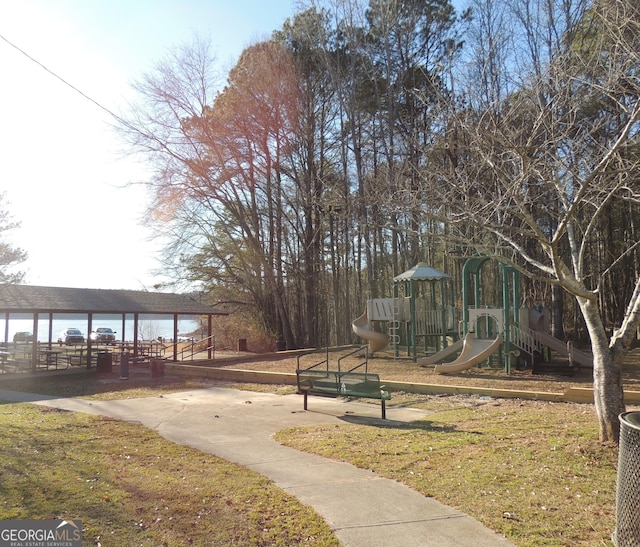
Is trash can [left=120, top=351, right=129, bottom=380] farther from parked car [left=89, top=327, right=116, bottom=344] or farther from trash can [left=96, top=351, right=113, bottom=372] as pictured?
parked car [left=89, top=327, right=116, bottom=344]

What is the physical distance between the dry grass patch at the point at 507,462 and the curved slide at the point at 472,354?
4718mm

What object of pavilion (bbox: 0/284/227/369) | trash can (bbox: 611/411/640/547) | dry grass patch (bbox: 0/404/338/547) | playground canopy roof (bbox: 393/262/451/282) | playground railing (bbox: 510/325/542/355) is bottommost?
dry grass patch (bbox: 0/404/338/547)

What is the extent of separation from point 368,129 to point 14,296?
17.3 metres

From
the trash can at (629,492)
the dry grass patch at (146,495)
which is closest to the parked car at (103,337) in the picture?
the dry grass patch at (146,495)

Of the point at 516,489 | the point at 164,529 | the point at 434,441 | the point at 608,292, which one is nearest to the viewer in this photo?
the point at 164,529

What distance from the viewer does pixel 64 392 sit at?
1270 cm

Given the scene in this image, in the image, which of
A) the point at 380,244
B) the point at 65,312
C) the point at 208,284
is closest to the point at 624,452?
the point at 65,312

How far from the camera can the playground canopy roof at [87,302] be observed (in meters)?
16.5

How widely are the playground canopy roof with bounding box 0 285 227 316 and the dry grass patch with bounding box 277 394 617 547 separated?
1269cm

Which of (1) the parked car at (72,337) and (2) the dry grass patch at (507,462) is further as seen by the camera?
(1) the parked car at (72,337)

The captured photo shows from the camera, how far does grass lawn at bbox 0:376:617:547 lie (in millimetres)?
3822

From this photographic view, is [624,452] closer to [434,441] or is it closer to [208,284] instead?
[434,441]

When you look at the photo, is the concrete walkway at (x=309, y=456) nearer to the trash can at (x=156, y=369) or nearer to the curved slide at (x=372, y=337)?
the trash can at (x=156, y=369)

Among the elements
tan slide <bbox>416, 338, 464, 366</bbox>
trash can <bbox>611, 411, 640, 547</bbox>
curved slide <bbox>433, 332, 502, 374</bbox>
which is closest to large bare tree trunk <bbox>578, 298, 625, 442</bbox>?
trash can <bbox>611, 411, 640, 547</bbox>
